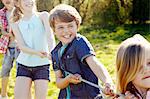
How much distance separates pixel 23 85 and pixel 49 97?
169 centimetres

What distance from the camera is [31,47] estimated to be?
4461 millimetres

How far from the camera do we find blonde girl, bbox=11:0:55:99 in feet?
14.3

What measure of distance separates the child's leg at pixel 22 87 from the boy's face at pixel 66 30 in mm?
1311

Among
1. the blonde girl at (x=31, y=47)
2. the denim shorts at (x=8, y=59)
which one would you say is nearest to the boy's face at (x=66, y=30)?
the blonde girl at (x=31, y=47)

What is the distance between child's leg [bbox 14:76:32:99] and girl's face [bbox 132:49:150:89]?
2115mm

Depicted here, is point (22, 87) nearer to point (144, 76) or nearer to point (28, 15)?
point (28, 15)

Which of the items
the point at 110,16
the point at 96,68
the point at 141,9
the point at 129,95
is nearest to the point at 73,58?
the point at 96,68

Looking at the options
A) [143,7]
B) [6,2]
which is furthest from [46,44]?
[143,7]

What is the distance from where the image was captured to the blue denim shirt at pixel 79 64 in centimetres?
310

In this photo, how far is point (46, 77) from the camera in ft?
14.7

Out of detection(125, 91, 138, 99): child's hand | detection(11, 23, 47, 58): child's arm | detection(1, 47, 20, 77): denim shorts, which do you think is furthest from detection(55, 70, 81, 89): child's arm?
detection(1, 47, 20, 77): denim shorts

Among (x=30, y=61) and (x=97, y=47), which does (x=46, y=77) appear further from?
(x=97, y=47)

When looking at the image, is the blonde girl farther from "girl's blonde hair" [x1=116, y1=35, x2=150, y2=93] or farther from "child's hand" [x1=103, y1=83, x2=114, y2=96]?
"girl's blonde hair" [x1=116, y1=35, x2=150, y2=93]

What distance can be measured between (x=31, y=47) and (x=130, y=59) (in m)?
2.24
